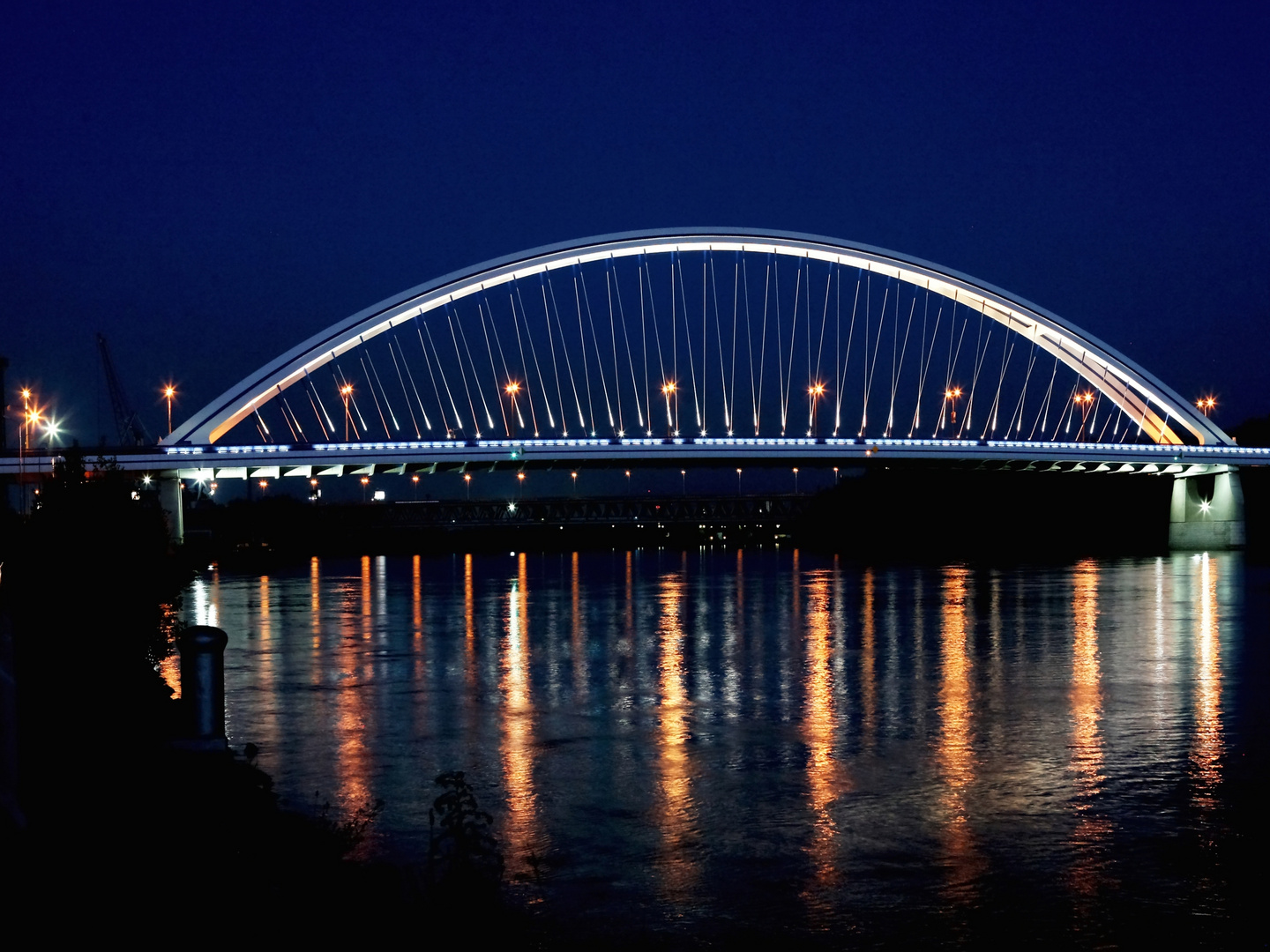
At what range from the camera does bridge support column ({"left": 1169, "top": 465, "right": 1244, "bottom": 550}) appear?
8581cm

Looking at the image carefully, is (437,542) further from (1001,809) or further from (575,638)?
(1001,809)

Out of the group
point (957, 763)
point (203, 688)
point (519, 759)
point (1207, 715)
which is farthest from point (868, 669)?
point (203, 688)

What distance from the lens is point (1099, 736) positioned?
13164 mm

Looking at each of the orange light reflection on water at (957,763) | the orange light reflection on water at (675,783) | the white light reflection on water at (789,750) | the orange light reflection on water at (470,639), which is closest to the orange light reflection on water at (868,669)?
the white light reflection on water at (789,750)

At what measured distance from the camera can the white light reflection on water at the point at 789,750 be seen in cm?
850

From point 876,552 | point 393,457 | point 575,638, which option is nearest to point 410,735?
point 575,638

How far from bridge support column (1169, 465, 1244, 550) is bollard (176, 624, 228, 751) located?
3264 inches

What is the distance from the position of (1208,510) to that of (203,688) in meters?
87.0

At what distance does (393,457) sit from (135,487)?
57627 mm

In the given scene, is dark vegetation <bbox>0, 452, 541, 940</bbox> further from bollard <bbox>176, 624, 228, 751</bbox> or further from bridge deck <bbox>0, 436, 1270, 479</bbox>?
bridge deck <bbox>0, 436, 1270, 479</bbox>

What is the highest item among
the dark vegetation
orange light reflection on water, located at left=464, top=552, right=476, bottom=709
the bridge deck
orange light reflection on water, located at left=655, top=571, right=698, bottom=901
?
the bridge deck

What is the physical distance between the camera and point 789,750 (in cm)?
1285

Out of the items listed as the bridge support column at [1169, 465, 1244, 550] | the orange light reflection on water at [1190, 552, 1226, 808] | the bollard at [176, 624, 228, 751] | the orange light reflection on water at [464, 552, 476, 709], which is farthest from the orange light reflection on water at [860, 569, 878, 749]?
the bridge support column at [1169, 465, 1244, 550]

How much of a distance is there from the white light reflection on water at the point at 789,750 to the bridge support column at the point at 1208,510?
Result: 203 feet
